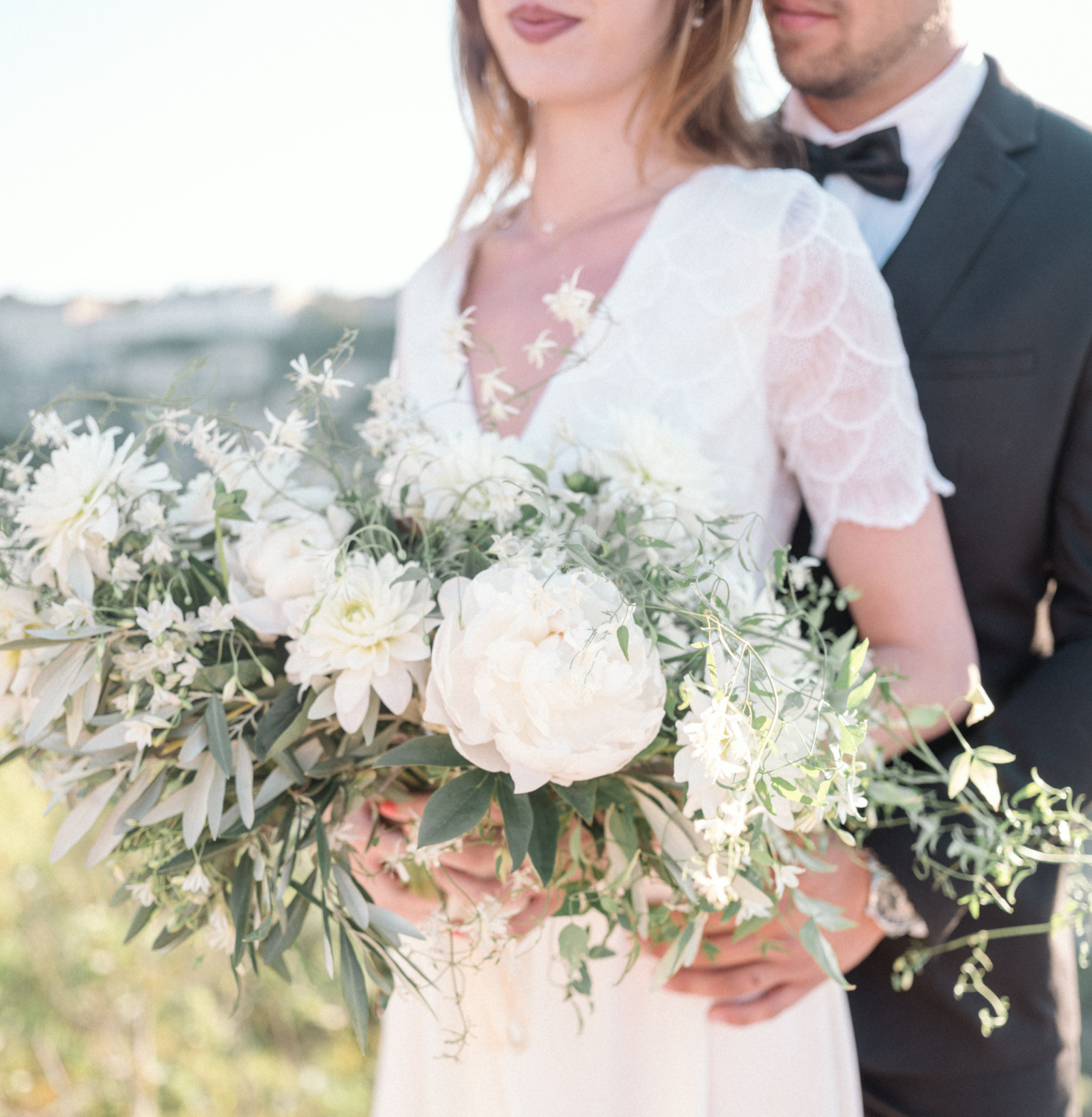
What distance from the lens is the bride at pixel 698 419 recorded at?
1.41 m

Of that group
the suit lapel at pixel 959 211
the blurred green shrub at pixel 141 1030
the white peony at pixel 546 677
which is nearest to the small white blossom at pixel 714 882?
the white peony at pixel 546 677

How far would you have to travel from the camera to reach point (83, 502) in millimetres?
982

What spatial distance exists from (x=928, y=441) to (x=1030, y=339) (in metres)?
0.22

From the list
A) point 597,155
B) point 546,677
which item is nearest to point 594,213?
point 597,155

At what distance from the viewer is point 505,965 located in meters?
1.42

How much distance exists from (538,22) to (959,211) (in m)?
0.75

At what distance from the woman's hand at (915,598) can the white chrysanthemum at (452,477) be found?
0.60 metres

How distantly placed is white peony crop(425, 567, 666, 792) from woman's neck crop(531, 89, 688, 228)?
1.08 metres

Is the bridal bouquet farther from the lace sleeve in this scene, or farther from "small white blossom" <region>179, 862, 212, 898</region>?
the lace sleeve

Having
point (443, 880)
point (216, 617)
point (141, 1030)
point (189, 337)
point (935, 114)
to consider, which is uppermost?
point (935, 114)

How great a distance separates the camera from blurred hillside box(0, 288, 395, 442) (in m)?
5.48

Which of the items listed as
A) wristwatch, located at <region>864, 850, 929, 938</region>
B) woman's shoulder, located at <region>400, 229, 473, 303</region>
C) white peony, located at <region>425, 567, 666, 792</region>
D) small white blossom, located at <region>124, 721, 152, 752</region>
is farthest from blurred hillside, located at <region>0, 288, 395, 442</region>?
white peony, located at <region>425, 567, 666, 792</region>

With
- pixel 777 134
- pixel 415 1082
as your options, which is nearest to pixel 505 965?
pixel 415 1082

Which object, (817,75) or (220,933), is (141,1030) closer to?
(220,933)
